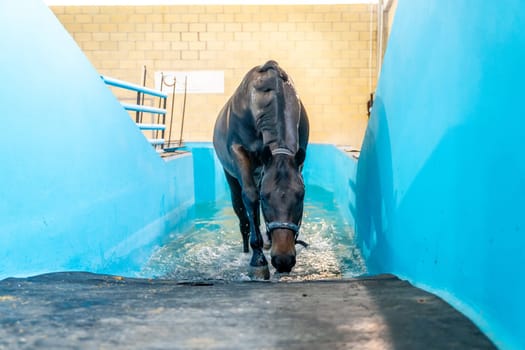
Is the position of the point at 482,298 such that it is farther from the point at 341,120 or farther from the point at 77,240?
the point at 341,120

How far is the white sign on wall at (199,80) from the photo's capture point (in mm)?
8852

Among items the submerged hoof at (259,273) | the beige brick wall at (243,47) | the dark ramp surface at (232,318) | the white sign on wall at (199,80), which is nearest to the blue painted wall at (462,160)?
the dark ramp surface at (232,318)

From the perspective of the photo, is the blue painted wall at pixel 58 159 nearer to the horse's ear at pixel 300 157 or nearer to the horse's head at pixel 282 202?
the horse's head at pixel 282 202

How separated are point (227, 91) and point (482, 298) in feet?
26.7

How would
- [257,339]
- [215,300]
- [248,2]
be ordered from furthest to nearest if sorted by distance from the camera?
[248,2], [215,300], [257,339]

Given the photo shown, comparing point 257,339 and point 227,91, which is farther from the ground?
point 227,91

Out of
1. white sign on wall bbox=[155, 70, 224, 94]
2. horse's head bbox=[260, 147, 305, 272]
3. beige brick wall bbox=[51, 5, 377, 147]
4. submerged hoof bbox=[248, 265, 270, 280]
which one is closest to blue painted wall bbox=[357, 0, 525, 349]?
horse's head bbox=[260, 147, 305, 272]

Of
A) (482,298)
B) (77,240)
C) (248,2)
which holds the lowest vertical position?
(77,240)

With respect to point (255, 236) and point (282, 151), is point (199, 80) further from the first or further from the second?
point (282, 151)

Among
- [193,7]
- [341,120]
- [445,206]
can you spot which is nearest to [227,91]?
[193,7]

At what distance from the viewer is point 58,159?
198 cm

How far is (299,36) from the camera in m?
8.76

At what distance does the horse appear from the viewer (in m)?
1.90

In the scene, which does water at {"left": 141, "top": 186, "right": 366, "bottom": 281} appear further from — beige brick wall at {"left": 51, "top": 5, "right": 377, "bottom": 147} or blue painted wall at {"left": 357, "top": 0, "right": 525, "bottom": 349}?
beige brick wall at {"left": 51, "top": 5, "right": 377, "bottom": 147}
